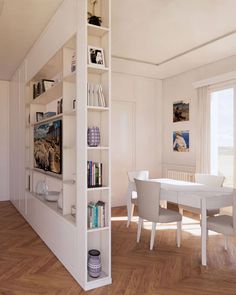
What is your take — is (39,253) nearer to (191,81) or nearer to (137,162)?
(137,162)

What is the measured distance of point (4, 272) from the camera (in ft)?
9.21

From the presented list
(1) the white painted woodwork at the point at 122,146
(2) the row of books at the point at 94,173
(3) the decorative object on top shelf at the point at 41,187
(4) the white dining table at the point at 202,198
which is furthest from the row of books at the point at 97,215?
(1) the white painted woodwork at the point at 122,146

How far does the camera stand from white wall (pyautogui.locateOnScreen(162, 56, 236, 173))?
511 cm

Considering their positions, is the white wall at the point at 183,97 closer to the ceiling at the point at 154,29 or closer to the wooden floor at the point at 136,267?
the ceiling at the point at 154,29

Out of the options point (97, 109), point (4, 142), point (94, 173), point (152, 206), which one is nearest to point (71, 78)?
point (97, 109)

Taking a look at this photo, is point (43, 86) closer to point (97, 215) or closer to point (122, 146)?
point (97, 215)

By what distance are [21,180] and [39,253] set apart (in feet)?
7.05

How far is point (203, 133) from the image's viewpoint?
17.4 feet

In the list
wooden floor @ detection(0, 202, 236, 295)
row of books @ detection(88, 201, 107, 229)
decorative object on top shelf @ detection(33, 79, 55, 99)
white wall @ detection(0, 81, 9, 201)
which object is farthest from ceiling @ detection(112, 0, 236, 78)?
white wall @ detection(0, 81, 9, 201)

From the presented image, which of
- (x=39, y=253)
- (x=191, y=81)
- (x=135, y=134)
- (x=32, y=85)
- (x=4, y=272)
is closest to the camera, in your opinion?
(x=4, y=272)

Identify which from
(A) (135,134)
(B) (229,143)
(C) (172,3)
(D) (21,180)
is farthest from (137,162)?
(C) (172,3)

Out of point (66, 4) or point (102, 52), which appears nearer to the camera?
point (102, 52)

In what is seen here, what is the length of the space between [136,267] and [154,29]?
10.3ft

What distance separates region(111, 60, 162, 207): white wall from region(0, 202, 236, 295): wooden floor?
2.00 metres
